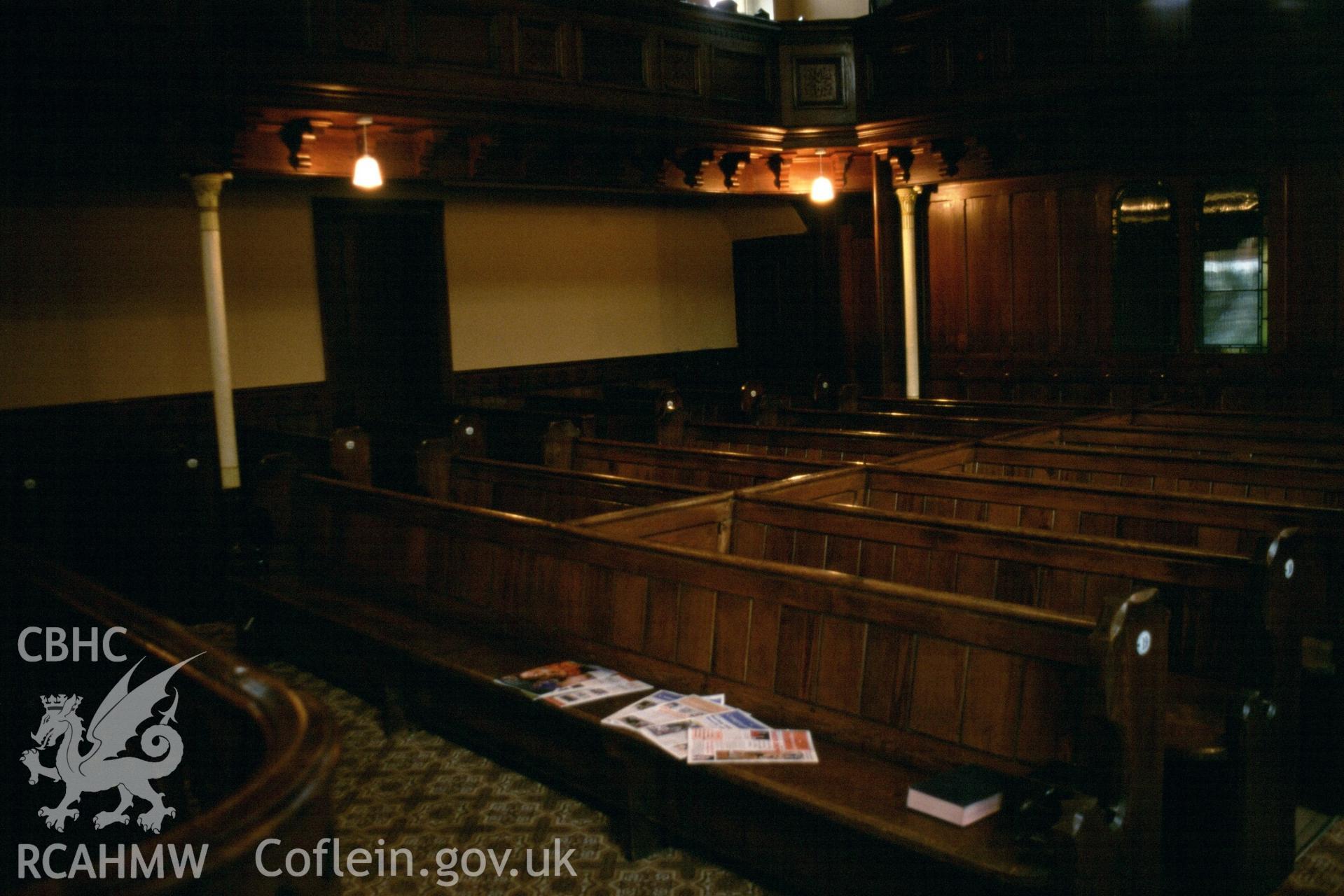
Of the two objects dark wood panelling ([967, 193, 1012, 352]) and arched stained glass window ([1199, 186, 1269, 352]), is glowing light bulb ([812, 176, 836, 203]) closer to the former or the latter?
dark wood panelling ([967, 193, 1012, 352])

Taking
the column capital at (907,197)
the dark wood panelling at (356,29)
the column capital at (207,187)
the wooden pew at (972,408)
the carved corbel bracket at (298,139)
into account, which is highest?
the dark wood panelling at (356,29)

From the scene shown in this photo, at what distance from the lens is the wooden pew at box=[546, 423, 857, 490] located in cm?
543

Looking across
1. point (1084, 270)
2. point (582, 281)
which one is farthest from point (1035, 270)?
point (582, 281)

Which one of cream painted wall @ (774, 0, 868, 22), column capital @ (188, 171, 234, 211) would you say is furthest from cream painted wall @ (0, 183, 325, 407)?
cream painted wall @ (774, 0, 868, 22)

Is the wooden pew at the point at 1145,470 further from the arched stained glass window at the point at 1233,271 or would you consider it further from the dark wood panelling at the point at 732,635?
the arched stained glass window at the point at 1233,271

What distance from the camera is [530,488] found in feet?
18.0

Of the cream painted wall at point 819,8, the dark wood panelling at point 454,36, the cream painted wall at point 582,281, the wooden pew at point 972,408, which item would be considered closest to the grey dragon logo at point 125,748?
the wooden pew at point 972,408

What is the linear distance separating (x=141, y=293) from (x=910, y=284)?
22.3 feet

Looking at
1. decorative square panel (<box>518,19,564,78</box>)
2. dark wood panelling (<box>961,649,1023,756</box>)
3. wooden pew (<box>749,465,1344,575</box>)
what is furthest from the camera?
decorative square panel (<box>518,19,564,78</box>)

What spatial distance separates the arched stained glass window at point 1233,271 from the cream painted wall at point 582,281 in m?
5.77

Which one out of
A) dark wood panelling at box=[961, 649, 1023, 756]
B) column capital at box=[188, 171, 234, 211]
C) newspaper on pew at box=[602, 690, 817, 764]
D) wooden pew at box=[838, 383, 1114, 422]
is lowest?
newspaper on pew at box=[602, 690, 817, 764]

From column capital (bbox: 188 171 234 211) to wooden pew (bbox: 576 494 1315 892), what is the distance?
4374 millimetres

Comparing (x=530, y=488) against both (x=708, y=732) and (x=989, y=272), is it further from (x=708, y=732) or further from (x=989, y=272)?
(x=989, y=272)

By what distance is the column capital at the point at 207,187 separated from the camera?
6887mm
